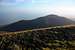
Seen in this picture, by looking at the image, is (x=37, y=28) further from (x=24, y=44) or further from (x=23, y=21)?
(x=24, y=44)

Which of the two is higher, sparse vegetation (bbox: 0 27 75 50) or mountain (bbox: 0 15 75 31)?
mountain (bbox: 0 15 75 31)

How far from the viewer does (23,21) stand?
10711 mm

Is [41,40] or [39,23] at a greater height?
[39,23]

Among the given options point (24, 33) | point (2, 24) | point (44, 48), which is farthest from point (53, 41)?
point (2, 24)

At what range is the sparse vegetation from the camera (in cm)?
949

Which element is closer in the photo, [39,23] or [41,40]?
[41,40]

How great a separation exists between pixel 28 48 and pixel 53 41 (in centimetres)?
118

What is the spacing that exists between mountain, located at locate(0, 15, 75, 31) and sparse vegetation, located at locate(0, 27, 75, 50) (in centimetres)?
41

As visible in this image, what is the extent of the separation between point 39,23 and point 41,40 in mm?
1235

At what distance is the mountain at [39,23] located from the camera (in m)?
10.6

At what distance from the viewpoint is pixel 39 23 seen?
1098 centimetres

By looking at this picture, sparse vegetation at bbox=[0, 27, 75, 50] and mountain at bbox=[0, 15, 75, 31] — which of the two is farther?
mountain at bbox=[0, 15, 75, 31]

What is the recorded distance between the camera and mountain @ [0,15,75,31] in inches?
419

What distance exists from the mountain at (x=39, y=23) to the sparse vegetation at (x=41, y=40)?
0.41m
